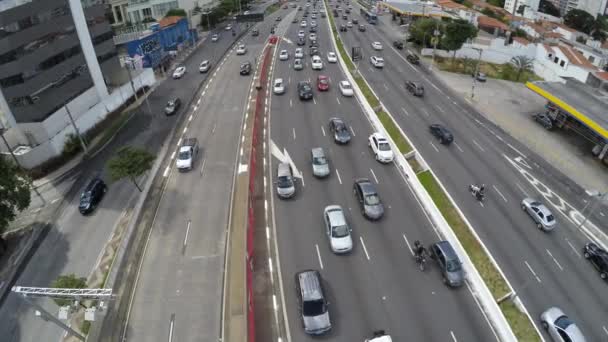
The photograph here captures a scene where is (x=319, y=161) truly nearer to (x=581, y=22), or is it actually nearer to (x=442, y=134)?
(x=442, y=134)

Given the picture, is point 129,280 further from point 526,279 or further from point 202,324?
point 526,279

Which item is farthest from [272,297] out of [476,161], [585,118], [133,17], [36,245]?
[133,17]

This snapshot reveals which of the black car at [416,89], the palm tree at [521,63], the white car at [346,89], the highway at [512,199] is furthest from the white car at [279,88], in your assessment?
the palm tree at [521,63]

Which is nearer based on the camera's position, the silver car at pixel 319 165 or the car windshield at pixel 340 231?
the car windshield at pixel 340 231

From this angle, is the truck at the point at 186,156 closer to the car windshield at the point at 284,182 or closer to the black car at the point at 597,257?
the car windshield at the point at 284,182

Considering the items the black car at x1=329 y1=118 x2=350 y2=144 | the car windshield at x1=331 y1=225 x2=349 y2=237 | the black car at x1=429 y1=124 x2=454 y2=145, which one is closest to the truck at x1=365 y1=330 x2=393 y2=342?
the car windshield at x1=331 y1=225 x2=349 y2=237

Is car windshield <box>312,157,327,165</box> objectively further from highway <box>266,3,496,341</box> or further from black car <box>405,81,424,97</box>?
black car <box>405,81,424,97</box>

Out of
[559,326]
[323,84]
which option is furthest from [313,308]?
[323,84]
